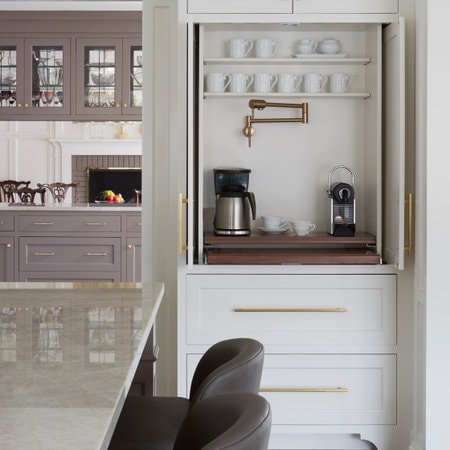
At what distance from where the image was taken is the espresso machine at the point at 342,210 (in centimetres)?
364

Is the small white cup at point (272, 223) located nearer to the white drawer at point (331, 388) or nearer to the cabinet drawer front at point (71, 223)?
the white drawer at point (331, 388)

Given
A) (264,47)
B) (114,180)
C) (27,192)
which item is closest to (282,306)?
(264,47)

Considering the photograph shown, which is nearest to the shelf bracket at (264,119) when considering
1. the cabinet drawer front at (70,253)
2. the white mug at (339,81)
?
the white mug at (339,81)

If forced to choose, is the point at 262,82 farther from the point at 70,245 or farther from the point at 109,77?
the point at 109,77

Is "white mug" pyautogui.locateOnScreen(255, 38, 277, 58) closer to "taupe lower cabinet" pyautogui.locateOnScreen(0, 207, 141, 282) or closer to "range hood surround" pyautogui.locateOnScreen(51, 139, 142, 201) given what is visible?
"taupe lower cabinet" pyautogui.locateOnScreen(0, 207, 141, 282)

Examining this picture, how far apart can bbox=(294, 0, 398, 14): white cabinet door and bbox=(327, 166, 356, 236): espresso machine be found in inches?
30.1

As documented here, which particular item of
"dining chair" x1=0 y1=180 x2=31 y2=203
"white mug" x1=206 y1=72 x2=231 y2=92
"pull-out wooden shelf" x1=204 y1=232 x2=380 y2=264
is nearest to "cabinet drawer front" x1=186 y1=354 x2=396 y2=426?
"pull-out wooden shelf" x1=204 y1=232 x2=380 y2=264

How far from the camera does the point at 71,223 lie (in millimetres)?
6547

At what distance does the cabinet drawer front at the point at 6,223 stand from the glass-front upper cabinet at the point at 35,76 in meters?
1.26

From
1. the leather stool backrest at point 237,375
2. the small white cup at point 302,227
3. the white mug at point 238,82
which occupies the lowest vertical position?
the leather stool backrest at point 237,375

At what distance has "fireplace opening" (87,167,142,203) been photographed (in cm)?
914

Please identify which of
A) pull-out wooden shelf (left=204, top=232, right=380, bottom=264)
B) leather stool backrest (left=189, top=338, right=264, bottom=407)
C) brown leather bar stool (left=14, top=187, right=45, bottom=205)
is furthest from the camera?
brown leather bar stool (left=14, top=187, right=45, bottom=205)

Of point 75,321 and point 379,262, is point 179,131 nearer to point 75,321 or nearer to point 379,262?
point 379,262

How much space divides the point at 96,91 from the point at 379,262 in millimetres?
4521
